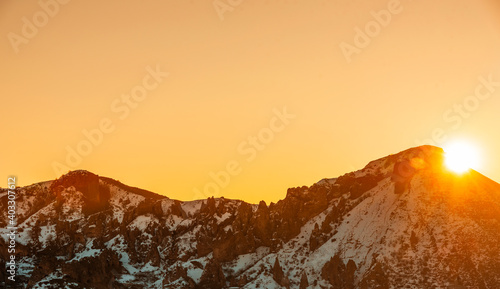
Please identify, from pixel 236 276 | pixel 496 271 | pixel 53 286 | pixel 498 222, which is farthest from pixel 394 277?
pixel 53 286

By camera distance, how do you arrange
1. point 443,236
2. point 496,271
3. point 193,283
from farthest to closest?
point 193,283 < point 443,236 < point 496,271

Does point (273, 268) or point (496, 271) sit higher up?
point (273, 268)

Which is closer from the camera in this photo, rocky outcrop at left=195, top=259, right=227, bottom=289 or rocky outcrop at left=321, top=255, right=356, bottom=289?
rocky outcrop at left=321, top=255, right=356, bottom=289

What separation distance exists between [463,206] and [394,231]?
22229mm

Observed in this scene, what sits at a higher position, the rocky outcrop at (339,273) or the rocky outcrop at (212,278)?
the rocky outcrop at (212,278)

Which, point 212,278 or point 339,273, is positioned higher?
point 212,278

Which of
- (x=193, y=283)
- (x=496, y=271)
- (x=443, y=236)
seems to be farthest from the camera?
(x=193, y=283)

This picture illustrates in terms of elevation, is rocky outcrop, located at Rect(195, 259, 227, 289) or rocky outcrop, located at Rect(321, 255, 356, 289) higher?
rocky outcrop, located at Rect(195, 259, 227, 289)

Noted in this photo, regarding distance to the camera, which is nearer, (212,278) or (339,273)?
(339,273)

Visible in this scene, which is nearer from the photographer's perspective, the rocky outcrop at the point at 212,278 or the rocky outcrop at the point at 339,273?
the rocky outcrop at the point at 339,273

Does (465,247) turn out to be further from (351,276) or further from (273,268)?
(273,268)

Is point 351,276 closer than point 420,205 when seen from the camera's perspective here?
Yes

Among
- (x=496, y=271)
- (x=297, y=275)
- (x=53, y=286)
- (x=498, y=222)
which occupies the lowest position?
(x=496, y=271)

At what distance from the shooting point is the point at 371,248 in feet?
615
